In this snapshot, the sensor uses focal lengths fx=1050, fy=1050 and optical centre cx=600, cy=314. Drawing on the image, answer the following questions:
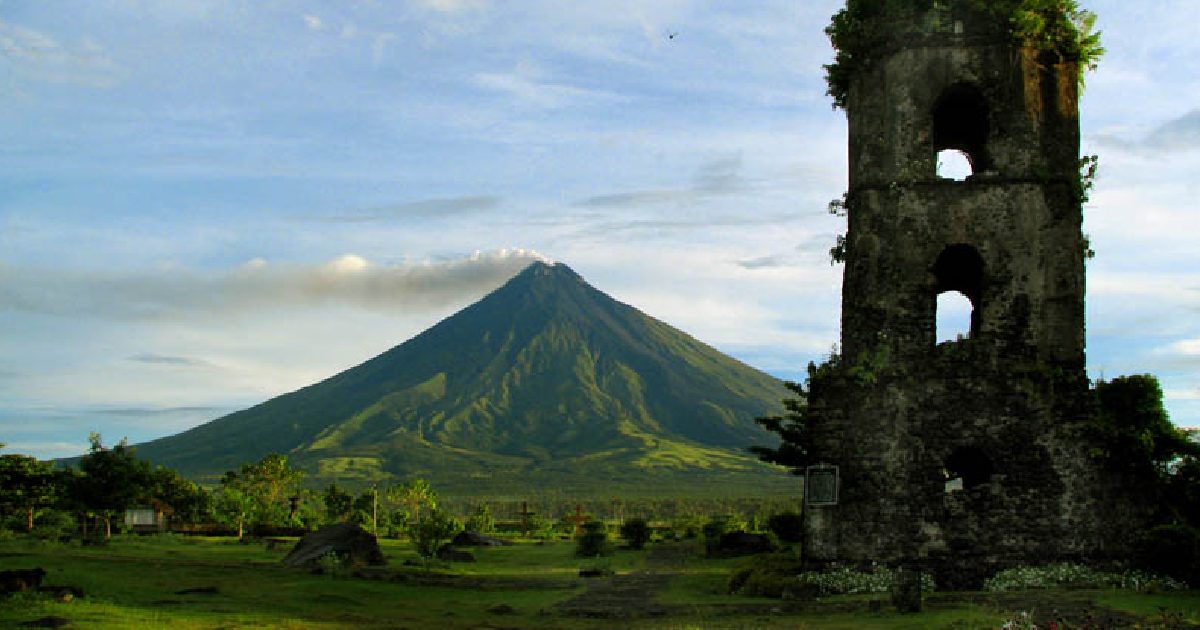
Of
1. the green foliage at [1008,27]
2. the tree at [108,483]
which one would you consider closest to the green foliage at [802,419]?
the green foliage at [1008,27]

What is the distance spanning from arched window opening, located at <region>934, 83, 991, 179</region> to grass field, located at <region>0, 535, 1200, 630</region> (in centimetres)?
949

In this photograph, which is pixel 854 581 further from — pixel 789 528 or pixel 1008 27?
pixel 789 528

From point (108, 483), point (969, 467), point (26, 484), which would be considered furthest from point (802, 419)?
point (26, 484)

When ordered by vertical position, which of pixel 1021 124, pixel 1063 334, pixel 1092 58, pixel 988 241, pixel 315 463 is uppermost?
pixel 1092 58

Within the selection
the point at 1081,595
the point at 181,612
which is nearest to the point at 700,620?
the point at 1081,595

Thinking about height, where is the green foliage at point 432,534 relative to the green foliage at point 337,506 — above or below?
above

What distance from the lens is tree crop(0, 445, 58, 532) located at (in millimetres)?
38688

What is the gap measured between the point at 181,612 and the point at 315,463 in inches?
5813

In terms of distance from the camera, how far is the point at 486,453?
173 meters

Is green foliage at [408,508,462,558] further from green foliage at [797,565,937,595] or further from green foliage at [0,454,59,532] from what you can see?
green foliage at [0,454,59,532]

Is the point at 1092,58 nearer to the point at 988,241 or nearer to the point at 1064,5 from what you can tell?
the point at 1064,5

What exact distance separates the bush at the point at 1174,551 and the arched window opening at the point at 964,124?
7573 mm

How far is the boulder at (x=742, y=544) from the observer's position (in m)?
31.4

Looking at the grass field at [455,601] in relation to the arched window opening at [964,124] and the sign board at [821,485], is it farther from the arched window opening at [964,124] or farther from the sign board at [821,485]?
the arched window opening at [964,124]
